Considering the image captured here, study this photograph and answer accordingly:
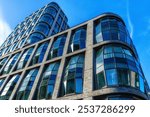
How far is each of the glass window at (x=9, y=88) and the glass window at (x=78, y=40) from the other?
31.6 ft

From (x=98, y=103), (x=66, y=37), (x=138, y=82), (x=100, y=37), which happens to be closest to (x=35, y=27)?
(x=66, y=37)

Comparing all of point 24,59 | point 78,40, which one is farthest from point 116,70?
point 24,59

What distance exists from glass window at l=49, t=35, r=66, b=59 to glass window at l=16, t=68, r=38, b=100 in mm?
3289

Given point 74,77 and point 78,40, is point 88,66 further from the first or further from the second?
point 78,40

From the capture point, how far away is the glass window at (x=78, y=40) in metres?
27.5

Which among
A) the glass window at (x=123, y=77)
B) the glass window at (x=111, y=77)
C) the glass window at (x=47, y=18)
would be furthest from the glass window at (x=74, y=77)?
the glass window at (x=47, y=18)

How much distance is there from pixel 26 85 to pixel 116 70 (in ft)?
43.1

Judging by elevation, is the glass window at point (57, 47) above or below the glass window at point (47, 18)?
below

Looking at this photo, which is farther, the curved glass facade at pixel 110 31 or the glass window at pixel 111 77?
the curved glass facade at pixel 110 31

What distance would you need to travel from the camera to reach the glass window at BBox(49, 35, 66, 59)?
97.1 ft

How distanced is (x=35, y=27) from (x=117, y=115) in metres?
41.0

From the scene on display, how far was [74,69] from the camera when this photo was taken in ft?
78.4

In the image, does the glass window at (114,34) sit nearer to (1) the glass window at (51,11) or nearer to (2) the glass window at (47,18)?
(2) the glass window at (47,18)

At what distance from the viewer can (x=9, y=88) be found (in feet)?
98.4
